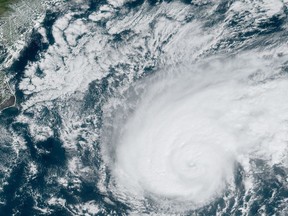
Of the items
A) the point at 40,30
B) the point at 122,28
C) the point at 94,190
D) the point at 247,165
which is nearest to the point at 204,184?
the point at 247,165

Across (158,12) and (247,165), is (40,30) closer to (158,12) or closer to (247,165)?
(158,12)

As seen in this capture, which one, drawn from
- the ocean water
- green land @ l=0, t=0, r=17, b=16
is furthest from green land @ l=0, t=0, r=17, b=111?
green land @ l=0, t=0, r=17, b=16

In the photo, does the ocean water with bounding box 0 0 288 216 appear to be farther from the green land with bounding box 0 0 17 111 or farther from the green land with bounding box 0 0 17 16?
the green land with bounding box 0 0 17 16

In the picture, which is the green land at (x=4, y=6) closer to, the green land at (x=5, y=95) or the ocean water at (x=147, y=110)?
the ocean water at (x=147, y=110)

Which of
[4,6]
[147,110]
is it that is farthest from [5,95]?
[147,110]

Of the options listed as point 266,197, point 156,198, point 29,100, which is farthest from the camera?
point 29,100

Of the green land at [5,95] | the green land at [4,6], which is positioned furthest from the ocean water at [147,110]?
the green land at [4,6]

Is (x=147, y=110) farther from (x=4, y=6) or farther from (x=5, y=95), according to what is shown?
(x=4, y=6)

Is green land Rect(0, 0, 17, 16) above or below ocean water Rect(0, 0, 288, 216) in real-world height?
above
